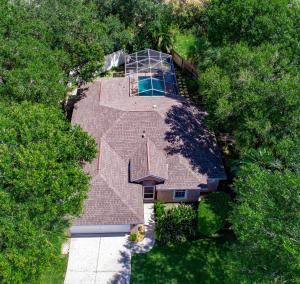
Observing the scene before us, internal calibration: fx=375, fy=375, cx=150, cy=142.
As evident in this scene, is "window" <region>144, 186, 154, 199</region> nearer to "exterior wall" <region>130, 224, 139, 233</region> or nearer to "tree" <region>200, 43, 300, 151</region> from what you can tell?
"exterior wall" <region>130, 224, 139, 233</region>

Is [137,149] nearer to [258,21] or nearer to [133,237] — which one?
[133,237]

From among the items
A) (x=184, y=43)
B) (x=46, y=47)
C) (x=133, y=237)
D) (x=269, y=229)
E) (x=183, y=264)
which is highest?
(x=184, y=43)

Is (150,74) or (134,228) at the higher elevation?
(150,74)

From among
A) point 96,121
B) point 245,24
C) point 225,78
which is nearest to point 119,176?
point 96,121

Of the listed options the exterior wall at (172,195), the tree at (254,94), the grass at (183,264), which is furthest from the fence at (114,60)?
the grass at (183,264)

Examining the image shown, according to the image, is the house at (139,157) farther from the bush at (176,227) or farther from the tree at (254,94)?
the tree at (254,94)

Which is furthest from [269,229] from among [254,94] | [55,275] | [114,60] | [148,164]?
[114,60]
